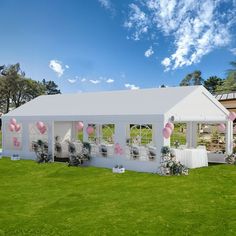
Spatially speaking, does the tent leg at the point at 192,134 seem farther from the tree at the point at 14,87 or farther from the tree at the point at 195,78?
the tree at the point at 195,78

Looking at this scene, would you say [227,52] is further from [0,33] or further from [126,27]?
[0,33]

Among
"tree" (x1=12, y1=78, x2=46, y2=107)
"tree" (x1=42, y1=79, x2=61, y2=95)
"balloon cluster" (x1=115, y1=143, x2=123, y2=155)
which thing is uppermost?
"tree" (x1=42, y1=79, x2=61, y2=95)

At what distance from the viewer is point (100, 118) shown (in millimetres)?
17641

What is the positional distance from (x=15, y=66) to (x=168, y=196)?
7265 centimetres

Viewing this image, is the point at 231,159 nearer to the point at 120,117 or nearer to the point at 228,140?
the point at 228,140

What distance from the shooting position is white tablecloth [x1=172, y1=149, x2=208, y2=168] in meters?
16.5

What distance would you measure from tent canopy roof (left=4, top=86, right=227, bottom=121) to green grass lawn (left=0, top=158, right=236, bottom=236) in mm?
3087

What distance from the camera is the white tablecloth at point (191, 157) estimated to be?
16531 mm

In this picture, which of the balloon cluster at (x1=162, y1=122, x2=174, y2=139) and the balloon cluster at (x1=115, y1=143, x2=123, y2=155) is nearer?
the balloon cluster at (x1=162, y1=122, x2=174, y2=139)

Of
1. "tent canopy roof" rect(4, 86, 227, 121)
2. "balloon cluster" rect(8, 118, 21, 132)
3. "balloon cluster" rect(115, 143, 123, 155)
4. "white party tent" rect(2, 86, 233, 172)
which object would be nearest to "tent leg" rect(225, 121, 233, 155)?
"white party tent" rect(2, 86, 233, 172)

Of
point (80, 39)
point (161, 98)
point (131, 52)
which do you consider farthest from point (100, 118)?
point (131, 52)

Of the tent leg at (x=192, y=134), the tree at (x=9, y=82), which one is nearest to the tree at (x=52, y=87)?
the tree at (x=9, y=82)

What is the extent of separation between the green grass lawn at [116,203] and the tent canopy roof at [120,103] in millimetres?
3087

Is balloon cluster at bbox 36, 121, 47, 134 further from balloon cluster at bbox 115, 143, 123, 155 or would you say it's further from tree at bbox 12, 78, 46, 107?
tree at bbox 12, 78, 46, 107
